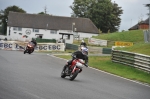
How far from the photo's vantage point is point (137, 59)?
26.2 meters

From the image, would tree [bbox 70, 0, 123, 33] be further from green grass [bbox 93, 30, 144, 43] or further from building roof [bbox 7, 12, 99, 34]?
green grass [bbox 93, 30, 144, 43]

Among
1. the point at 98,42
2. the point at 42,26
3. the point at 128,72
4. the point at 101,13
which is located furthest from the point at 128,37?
the point at 128,72

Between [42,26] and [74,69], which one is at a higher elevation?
[42,26]

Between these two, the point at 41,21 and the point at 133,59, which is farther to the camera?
the point at 41,21

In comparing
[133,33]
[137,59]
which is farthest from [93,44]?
[137,59]

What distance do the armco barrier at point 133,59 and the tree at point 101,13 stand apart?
87334mm

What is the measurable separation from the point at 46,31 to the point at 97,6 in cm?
2307

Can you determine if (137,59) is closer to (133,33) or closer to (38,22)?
(133,33)

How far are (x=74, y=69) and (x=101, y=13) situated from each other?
334 feet

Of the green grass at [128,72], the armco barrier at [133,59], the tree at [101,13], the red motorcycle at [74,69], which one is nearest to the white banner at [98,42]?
the armco barrier at [133,59]

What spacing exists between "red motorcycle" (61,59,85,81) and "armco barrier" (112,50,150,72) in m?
8.75

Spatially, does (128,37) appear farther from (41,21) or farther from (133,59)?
(133,59)

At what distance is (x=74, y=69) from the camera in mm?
16297

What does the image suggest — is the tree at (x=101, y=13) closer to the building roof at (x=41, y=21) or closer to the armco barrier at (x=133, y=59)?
the building roof at (x=41, y=21)
